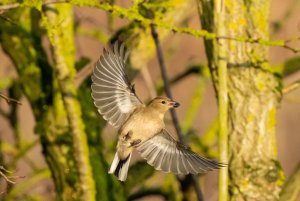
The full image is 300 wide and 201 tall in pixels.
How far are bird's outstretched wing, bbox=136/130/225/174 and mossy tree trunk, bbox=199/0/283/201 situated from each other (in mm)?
543

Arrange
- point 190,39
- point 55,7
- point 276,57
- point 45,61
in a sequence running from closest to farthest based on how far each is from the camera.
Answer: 1. point 55,7
2. point 45,61
3. point 276,57
4. point 190,39

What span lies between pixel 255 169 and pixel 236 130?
0.27 m

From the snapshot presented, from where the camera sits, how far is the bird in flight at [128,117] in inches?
203

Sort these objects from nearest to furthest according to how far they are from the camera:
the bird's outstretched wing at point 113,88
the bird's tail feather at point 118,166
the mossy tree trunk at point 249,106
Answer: the bird's outstretched wing at point 113,88 → the bird's tail feather at point 118,166 → the mossy tree trunk at point 249,106

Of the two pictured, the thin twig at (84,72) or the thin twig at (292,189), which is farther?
the thin twig at (84,72)

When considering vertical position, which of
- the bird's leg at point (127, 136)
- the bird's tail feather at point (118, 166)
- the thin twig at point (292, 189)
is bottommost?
the thin twig at point (292, 189)

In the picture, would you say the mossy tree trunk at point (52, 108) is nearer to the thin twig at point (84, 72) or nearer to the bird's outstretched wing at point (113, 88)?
the thin twig at point (84, 72)

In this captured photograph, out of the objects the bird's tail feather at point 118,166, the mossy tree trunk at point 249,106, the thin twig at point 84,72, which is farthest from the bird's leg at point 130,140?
the thin twig at point 84,72

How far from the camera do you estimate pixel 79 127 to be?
580 cm

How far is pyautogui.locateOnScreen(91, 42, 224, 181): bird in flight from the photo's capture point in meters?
5.14

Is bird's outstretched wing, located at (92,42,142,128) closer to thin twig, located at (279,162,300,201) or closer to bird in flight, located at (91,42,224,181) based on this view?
bird in flight, located at (91,42,224,181)

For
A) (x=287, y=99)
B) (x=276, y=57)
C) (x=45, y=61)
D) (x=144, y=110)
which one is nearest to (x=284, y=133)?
(x=276, y=57)

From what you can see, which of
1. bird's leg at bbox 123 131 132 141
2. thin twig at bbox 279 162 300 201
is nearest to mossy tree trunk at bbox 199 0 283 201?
thin twig at bbox 279 162 300 201

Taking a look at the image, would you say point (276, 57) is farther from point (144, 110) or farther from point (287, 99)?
point (144, 110)
